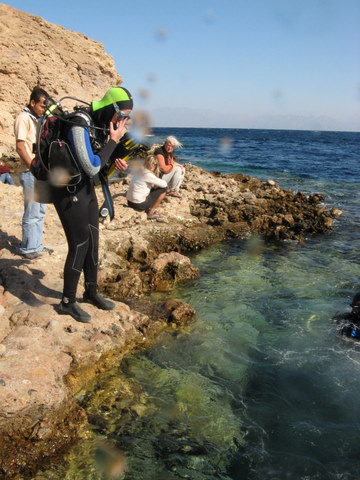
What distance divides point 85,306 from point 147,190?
435 cm

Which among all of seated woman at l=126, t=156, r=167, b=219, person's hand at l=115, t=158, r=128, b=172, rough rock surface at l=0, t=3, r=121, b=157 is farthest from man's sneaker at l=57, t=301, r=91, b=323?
rough rock surface at l=0, t=3, r=121, b=157

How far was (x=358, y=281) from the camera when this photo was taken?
7.07 metres

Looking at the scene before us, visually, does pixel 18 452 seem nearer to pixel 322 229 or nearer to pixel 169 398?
pixel 169 398

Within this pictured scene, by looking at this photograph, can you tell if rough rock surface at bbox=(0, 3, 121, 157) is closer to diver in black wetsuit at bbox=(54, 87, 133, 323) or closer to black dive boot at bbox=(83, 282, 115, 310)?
black dive boot at bbox=(83, 282, 115, 310)

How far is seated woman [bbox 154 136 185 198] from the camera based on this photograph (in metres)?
8.91

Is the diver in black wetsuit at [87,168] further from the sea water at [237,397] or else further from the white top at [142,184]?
the white top at [142,184]

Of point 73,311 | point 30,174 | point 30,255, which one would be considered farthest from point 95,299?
point 30,174

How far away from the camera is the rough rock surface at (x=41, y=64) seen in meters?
18.2

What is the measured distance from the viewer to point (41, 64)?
19672mm

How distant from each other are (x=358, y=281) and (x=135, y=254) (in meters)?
3.90

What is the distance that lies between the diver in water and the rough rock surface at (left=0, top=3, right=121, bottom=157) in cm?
1563

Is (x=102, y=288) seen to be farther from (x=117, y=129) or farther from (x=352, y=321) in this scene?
→ (x=352, y=321)

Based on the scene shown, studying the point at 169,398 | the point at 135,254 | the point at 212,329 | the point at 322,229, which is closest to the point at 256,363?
the point at 212,329

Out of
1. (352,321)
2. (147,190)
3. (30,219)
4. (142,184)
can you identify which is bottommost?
(352,321)
